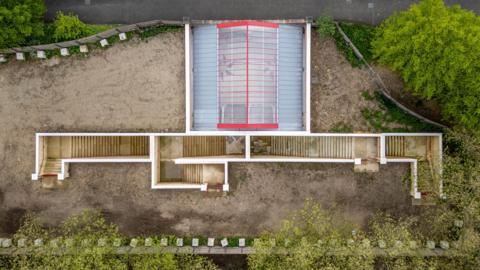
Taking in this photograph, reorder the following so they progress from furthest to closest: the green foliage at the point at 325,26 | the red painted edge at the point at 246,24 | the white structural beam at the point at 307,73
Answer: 1. the green foliage at the point at 325,26
2. the white structural beam at the point at 307,73
3. the red painted edge at the point at 246,24

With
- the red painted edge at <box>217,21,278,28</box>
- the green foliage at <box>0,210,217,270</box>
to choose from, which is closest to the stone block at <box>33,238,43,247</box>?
the green foliage at <box>0,210,217,270</box>

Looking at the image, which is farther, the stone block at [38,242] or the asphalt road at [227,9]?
the asphalt road at [227,9]

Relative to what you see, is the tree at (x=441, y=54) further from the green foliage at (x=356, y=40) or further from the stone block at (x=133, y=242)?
the stone block at (x=133, y=242)

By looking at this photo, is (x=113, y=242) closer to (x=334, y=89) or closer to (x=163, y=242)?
(x=163, y=242)

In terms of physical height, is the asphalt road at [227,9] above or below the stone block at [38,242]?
above

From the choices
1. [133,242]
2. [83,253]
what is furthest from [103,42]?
[83,253]

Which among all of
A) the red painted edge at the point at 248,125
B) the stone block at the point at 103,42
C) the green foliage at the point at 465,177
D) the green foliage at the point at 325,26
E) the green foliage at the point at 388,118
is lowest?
the green foliage at the point at 465,177

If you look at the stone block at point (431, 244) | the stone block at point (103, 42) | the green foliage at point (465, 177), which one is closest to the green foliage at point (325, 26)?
the green foliage at point (465, 177)

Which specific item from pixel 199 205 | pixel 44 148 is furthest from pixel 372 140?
pixel 44 148
